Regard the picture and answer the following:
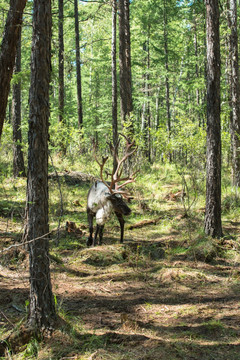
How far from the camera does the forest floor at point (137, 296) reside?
13.6 feet

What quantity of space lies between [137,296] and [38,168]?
2.87 meters

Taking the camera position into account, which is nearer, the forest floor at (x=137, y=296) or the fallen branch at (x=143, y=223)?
the forest floor at (x=137, y=296)

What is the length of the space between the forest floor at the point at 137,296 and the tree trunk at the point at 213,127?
0.63m

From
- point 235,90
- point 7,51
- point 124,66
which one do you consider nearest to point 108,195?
point 7,51

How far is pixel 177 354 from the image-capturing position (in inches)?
159

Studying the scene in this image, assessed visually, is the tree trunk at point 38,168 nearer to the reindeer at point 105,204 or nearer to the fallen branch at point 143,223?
the reindeer at point 105,204

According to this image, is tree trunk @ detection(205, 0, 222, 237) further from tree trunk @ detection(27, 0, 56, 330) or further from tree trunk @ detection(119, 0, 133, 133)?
tree trunk @ detection(119, 0, 133, 133)

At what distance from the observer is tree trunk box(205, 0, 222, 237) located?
8.47 meters

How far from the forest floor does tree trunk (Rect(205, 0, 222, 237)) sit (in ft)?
2.08

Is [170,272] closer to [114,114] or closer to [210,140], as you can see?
[210,140]

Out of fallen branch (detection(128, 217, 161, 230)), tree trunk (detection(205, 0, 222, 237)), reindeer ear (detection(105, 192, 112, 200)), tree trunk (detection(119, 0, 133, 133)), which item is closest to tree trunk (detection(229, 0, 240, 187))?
fallen branch (detection(128, 217, 161, 230))

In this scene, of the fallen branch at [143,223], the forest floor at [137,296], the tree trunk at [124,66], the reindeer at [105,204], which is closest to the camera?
the forest floor at [137,296]

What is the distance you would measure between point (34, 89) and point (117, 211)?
4.79 metres

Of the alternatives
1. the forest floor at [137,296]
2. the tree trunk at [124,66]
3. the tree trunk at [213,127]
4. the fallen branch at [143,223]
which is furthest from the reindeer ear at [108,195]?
the tree trunk at [124,66]
